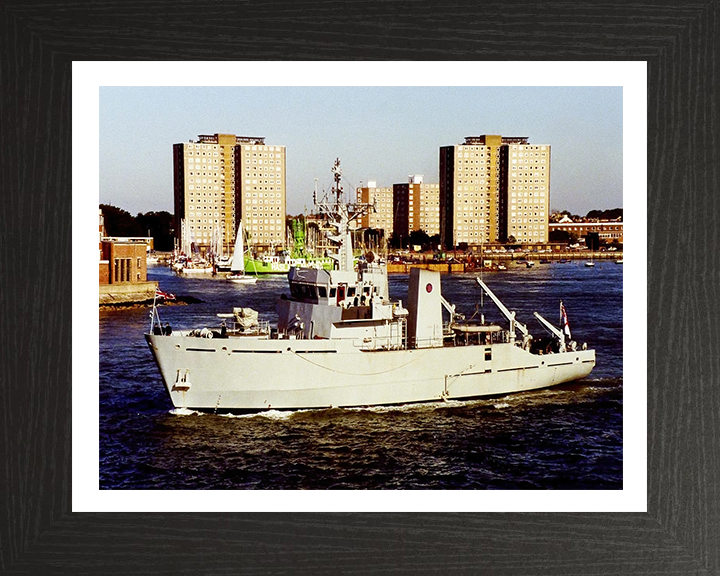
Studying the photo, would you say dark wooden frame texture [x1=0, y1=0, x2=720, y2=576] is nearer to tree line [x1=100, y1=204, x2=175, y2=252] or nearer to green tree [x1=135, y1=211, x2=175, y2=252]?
tree line [x1=100, y1=204, x2=175, y2=252]

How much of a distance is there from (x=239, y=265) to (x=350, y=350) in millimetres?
1116

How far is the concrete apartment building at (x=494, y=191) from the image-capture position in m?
7.18

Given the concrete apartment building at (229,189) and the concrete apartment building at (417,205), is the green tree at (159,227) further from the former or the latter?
the concrete apartment building at (417,205)

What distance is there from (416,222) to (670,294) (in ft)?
7.69

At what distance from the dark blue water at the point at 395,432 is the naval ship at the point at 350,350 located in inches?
5.5

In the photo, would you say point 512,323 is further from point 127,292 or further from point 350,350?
point 127,292

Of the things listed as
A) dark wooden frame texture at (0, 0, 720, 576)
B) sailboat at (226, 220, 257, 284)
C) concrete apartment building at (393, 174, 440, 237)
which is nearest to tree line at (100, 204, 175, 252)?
sailboat at (226, 220, 257, 284)

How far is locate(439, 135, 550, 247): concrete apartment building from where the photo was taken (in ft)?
23.6

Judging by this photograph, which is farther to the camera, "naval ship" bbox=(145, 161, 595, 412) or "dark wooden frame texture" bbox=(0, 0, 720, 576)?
"naval ship" bbox=(145, 161, 595, 412)

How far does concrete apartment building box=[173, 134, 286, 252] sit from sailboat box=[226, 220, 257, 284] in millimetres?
50

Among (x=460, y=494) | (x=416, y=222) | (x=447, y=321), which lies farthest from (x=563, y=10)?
(x=447, y=321)

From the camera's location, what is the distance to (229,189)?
7488 millimetres

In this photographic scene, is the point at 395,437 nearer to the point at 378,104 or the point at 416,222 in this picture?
the point at 416,222

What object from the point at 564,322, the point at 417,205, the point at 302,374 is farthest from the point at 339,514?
the point at 564,322
